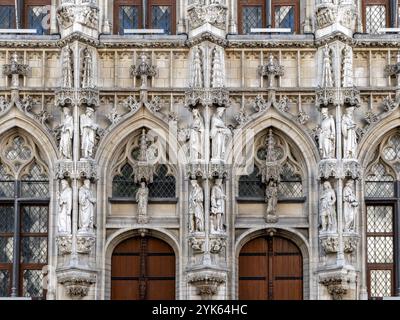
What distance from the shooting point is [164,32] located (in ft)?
132

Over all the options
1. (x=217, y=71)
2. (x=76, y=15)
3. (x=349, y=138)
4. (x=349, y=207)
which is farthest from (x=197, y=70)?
(x=349, y=207)

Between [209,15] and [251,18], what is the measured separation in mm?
1679

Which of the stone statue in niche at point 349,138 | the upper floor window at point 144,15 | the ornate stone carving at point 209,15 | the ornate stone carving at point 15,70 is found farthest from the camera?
the upper floor window at point 144,15

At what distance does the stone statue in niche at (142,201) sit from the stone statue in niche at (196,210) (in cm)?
136

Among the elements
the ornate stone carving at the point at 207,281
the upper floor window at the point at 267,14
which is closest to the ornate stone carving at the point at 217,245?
the ornate stone carving at the point at 207,281

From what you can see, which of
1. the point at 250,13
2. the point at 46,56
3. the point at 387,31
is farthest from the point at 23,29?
the point at 387,31

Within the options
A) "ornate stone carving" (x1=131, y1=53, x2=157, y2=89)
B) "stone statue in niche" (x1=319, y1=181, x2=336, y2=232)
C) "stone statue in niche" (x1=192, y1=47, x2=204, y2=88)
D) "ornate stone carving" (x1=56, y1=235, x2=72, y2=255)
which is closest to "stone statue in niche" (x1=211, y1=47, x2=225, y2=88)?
"stone statue in niche" (x1=192, y1=47, x2=204, y2=88)

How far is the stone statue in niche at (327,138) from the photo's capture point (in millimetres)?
38688

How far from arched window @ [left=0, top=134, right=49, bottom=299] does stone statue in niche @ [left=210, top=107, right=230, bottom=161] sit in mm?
4725

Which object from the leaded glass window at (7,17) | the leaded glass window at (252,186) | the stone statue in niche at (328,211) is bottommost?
the stone statue in niche at (328,211)

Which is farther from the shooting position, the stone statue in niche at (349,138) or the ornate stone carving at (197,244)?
the stone statue in niche at (349,138)

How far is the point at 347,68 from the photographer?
39.2 meters

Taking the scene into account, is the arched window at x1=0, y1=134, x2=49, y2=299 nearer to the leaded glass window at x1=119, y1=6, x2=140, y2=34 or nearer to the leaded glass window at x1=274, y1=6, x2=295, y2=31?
the leaded glass window at x1=119, y1=6, x2=140, y2=34

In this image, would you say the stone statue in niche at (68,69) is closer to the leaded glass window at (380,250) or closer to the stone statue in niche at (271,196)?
the stone statue in niche at (271,196)
